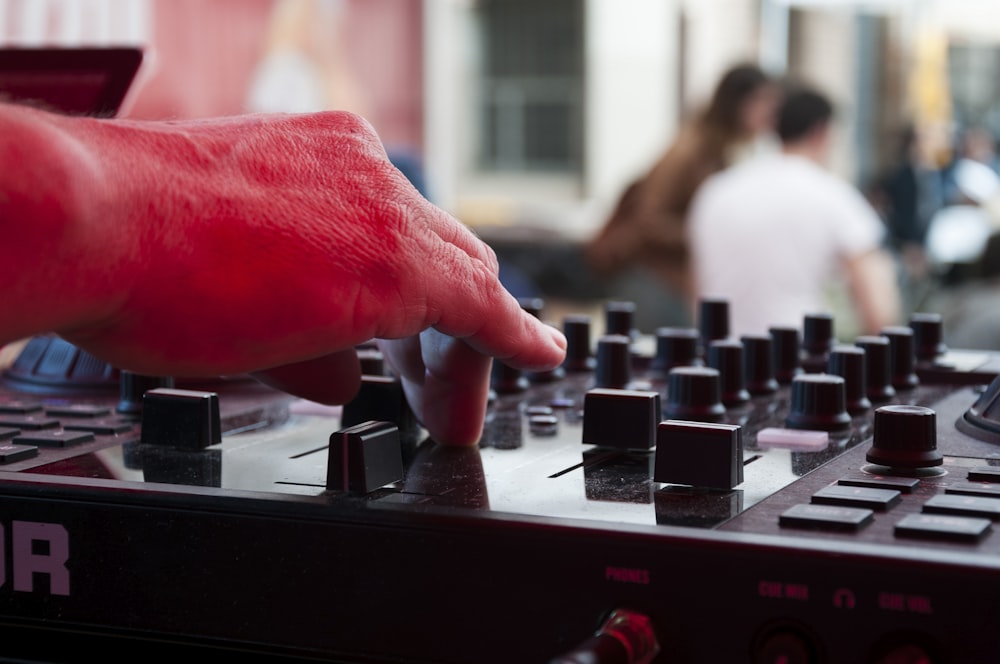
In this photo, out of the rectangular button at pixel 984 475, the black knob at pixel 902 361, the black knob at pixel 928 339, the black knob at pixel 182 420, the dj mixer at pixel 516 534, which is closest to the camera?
the dj mixer at pixel 516 534

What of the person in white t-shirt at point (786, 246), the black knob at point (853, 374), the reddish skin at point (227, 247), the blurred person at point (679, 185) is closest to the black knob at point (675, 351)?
the black knob at point (853, 374)

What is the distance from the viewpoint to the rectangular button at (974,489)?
1.77 feet

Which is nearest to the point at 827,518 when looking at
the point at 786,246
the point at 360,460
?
the point at 360,460

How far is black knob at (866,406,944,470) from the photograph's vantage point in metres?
0.59

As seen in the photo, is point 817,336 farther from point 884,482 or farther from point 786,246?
point 786,246

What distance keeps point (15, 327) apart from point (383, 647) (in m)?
0.20

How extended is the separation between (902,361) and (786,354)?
0.08m

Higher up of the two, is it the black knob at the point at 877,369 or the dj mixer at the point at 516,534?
the black knob at the point at 877,369

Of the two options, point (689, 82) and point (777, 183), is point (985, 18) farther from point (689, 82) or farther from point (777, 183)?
point (777, 183)

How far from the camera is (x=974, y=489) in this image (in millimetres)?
545

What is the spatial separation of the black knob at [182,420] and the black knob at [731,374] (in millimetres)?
331

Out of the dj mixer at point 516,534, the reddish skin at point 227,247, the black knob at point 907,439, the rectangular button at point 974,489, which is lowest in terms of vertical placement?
the dj mixer at point 516,534

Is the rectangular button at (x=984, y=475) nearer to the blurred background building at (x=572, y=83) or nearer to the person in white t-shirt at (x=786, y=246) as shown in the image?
the person in white t-shirt at (x=786, y=246)

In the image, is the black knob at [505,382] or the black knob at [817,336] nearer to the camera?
the black knob at [505,382]
